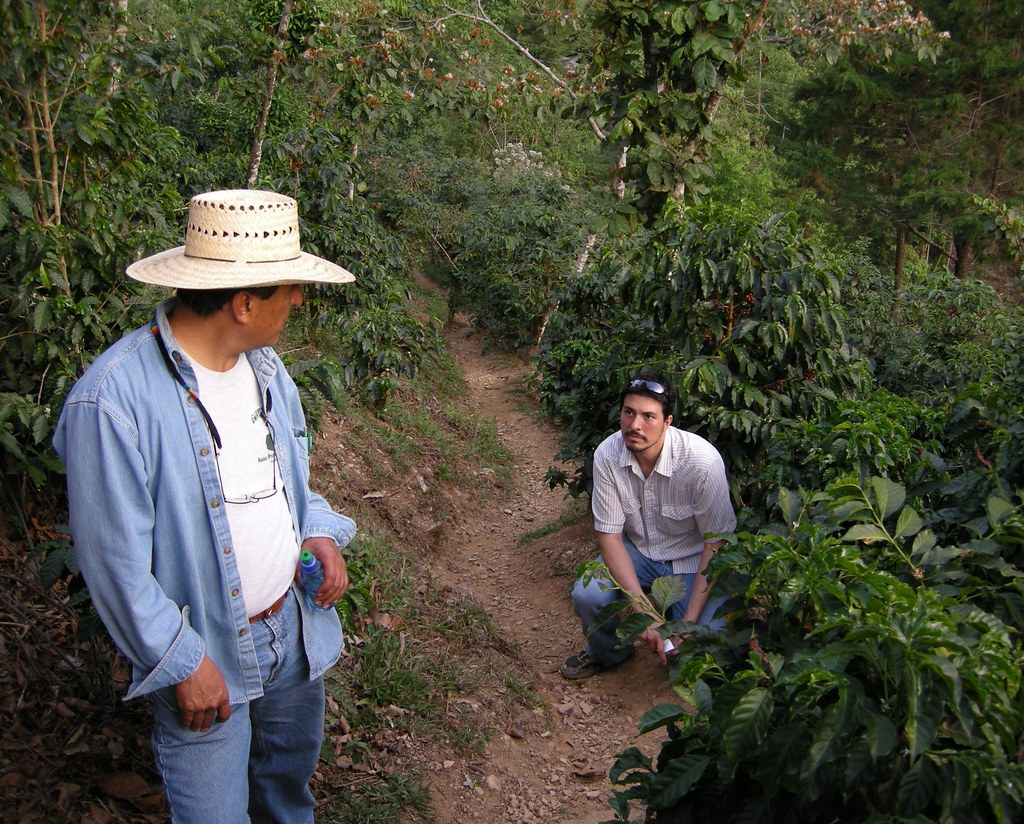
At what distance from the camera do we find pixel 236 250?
2.28 metres

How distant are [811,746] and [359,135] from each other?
392 inches

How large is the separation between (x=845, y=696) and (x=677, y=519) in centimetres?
272

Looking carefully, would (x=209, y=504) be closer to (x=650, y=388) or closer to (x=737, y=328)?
(x=650, y=388)

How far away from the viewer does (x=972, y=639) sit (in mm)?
1716

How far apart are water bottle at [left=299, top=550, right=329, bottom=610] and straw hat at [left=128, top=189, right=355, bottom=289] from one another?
0.76 meters

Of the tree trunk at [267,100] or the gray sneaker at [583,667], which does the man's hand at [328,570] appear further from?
the tree trunk at [267,100]

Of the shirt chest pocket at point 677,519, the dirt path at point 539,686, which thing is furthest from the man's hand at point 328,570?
the shirt chest pocket at point 677,519

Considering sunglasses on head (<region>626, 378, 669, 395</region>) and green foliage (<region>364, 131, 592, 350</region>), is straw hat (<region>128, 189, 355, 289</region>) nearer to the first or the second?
sunglasses on head (<region>626, 378, 669, 395</region>)

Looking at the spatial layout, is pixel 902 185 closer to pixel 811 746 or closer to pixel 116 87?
pixel 116 87

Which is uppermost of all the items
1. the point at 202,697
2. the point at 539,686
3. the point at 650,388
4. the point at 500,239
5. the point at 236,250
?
the point at 236,250

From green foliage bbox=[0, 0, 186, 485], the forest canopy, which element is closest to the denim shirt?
the forest canopy

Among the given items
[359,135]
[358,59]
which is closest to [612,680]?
[358,59]

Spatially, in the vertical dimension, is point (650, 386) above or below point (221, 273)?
below

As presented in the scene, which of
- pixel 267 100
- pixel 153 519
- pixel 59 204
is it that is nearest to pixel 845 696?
pixel 153 519
